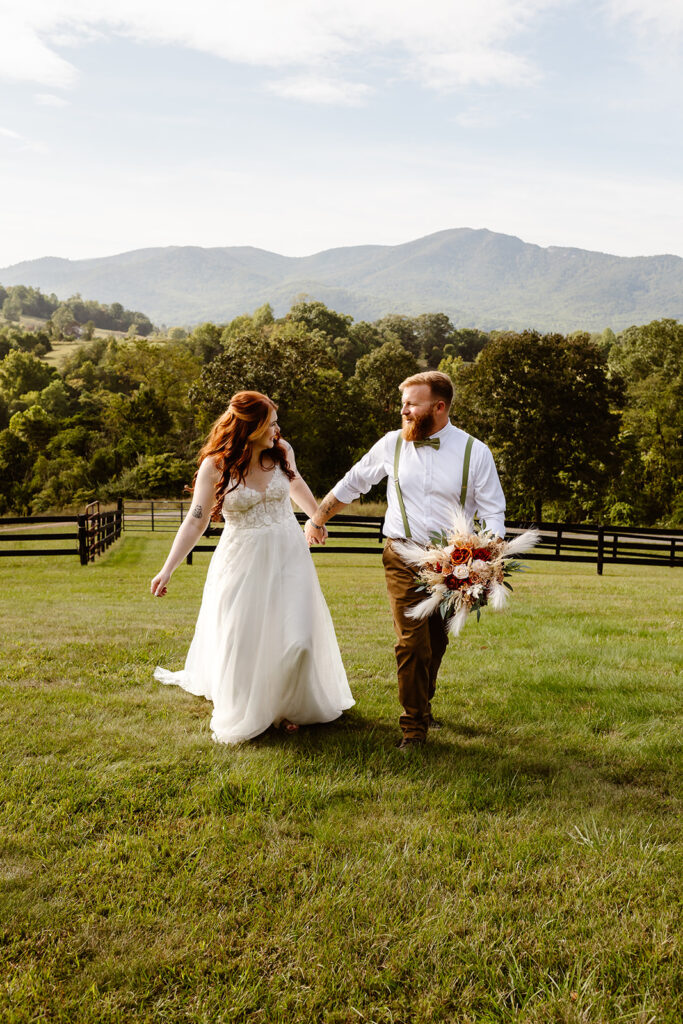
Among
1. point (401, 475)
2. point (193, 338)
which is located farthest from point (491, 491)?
point (193, 338)

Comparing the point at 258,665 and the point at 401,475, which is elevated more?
the point at 401,475

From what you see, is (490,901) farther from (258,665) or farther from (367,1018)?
(258,665)

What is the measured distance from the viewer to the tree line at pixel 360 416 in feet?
119

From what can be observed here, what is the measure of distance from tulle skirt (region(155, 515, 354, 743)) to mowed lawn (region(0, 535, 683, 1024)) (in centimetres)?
19

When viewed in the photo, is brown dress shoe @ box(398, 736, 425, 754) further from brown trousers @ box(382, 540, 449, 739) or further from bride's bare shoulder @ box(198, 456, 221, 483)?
bride's bare shoulder @ box(198, 456, 221, 483)

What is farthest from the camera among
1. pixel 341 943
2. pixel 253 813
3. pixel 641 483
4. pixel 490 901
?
pixel 641 483

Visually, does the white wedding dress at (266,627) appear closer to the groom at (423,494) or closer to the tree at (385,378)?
the groom at (423,494)

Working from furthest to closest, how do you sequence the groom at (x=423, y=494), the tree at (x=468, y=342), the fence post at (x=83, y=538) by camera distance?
the tree at (x=468, y=342), the fence post at (x=83, y=538), the groom at (x=423, y=494)

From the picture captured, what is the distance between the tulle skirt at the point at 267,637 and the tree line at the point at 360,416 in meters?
32.2

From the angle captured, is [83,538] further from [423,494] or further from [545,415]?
[545,415]

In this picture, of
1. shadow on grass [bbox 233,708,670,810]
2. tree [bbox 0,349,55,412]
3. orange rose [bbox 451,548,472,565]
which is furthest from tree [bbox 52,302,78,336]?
orange rose [bbox 451,548,472,565]

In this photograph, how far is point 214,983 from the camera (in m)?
2.44

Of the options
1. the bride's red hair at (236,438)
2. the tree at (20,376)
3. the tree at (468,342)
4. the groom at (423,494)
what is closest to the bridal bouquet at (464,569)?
the groom at (423,494)

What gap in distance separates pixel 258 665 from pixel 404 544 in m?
1.17
